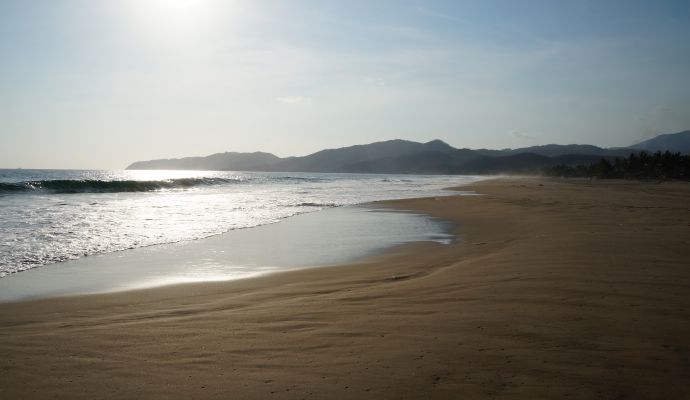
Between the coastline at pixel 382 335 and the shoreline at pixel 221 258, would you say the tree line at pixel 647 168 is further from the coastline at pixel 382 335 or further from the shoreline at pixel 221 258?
the coastline at pixel 382 335

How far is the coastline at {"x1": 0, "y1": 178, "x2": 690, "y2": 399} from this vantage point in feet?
12.2

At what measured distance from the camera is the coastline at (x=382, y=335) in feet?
12.2

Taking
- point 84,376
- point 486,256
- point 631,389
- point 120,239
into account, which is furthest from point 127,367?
point 120,239

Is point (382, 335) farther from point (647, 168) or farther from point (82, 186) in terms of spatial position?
point (647, 168)

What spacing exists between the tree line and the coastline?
2636 inches

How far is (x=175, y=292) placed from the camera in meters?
7.46

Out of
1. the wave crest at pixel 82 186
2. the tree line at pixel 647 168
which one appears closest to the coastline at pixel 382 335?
the wave crest at pixel 82 186

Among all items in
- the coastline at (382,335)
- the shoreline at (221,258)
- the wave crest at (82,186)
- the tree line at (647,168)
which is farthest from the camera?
the tree line at (647,168)

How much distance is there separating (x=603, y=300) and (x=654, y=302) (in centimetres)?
56

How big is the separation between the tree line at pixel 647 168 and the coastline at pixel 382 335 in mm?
66958

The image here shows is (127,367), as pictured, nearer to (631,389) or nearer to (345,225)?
(631,389)

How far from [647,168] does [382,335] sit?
7832 cm

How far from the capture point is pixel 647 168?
225ft

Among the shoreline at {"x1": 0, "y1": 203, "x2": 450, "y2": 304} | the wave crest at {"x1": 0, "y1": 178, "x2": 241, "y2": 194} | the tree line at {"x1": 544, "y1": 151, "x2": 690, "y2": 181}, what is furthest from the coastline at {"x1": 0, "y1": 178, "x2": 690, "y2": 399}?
the tree line at {"x1": 544, "y1": 151, "x2": 690, "y2": 181}
